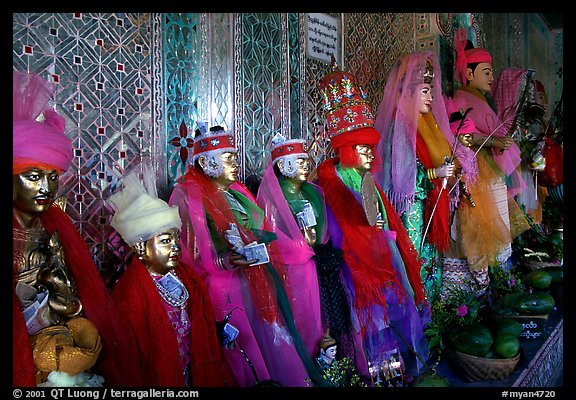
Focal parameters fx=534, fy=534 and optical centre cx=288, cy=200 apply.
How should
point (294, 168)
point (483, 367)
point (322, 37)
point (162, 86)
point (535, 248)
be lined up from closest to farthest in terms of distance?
1. point (483, 367)
2. point (162, 86)
3. point (294, 168)
4. point (322, 37)
5. point (535, 248)

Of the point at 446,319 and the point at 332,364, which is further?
the point at 446,319

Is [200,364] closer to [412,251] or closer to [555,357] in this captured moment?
[412,251]

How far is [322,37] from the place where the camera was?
5305 millimetres

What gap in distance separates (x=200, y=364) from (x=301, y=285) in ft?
3.47

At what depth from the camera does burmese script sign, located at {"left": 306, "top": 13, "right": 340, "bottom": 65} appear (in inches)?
204

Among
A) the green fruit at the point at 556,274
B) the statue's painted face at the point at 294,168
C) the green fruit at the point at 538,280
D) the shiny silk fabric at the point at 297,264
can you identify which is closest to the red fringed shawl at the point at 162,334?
the shiny silk fabric at the point at 297,264

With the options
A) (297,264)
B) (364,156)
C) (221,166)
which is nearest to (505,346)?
(297,264)

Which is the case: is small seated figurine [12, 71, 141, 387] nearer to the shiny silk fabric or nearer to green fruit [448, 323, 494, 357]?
the shiny silk fabric

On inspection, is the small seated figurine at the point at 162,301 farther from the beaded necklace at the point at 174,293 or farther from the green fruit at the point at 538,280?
the green fruit at the point at 538,280

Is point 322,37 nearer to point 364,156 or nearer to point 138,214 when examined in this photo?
point 364,156

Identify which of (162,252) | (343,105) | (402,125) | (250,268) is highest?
(343,105)

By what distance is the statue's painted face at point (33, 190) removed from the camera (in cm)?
242

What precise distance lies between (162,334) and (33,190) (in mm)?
945

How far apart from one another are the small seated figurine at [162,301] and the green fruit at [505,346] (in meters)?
1.96
